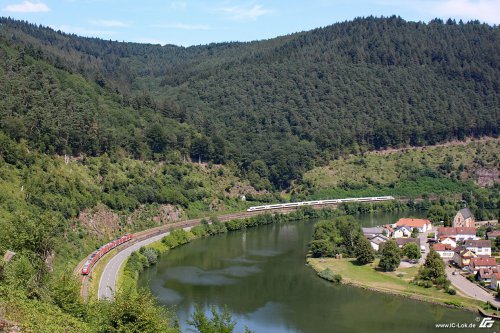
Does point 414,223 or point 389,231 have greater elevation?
point 414,223

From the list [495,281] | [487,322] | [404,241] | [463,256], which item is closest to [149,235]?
[404,241]

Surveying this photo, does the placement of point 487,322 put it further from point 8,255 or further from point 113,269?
point 8,255

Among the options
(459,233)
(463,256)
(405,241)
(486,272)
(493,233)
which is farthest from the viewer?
(459,233)

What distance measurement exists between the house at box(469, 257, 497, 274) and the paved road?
1.69 m

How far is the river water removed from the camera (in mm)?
54688

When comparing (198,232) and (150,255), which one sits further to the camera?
(198,232)

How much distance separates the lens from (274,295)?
63.9 meters

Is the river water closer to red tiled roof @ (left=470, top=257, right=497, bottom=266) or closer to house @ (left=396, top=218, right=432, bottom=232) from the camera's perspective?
red tiled roof @ (left=470, top=257, right=497, bottom=266)

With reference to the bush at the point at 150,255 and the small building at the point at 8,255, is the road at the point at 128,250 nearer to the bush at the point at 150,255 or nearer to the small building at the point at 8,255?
the bush at the point at 150,255

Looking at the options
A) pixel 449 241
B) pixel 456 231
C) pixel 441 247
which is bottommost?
pixel 441 247

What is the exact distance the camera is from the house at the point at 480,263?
220 ft

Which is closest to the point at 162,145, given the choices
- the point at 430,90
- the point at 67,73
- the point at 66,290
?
the point at 67,73

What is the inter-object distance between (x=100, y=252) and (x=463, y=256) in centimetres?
3831

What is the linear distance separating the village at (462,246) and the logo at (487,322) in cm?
289
